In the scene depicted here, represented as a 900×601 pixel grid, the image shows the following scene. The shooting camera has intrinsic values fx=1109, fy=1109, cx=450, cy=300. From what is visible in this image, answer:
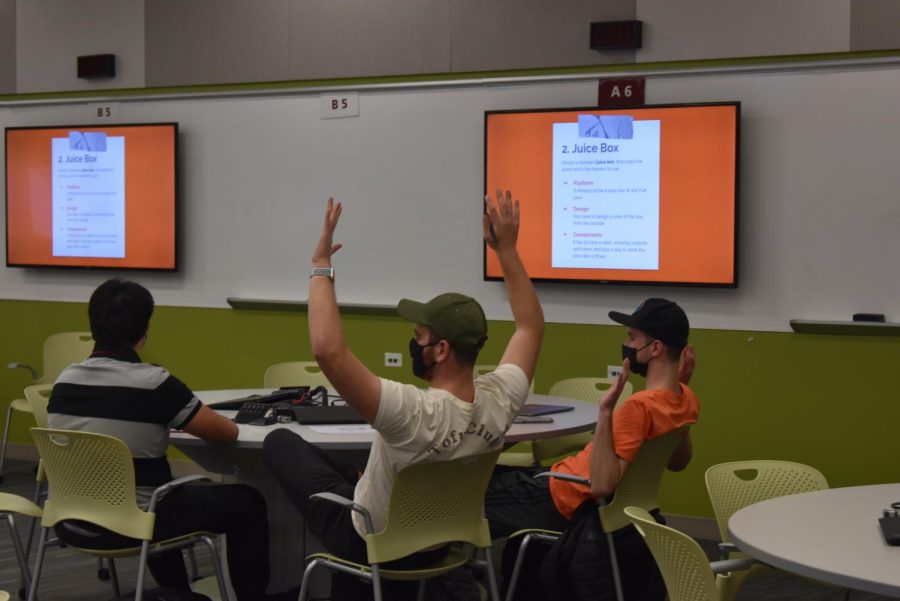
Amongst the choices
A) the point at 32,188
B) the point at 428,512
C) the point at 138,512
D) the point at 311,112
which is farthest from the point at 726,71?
the point at 32,188

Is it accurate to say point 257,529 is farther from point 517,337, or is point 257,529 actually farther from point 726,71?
point 726,71

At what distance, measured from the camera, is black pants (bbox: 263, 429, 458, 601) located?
3.42m

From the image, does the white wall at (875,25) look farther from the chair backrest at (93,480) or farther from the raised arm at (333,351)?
the chair backrest at (93,480)

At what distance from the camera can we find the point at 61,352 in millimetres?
7055

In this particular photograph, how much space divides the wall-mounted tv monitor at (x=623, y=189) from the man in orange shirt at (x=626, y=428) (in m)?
1.91

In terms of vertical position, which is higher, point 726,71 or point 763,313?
point 726,71

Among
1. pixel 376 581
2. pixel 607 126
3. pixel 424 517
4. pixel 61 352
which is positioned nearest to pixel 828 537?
pixel 424 517

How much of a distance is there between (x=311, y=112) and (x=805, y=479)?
432 cm

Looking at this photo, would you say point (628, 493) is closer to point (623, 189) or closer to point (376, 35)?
point (623, 189)

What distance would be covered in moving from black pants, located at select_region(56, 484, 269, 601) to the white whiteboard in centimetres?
270

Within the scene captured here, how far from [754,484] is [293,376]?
8.87 feet

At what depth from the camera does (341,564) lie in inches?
134

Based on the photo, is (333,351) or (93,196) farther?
(93,196)

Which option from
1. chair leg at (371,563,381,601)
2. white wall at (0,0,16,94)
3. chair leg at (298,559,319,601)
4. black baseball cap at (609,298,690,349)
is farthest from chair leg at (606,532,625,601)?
white wall at (0,0,16,94)
